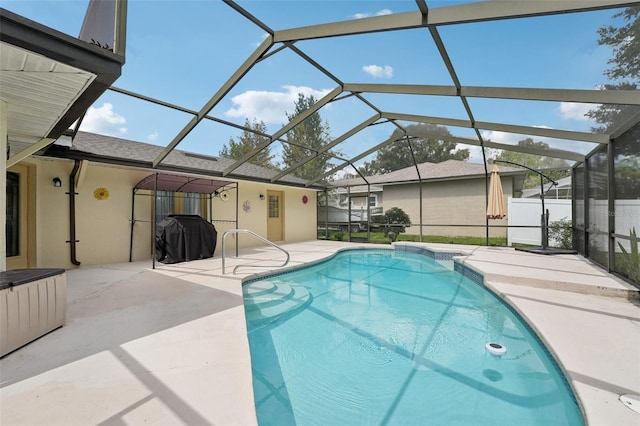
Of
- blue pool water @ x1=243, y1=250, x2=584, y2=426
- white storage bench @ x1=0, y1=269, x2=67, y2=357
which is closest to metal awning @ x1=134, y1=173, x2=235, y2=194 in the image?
blue pool water @ x1=243, y1=250, x2=584, y2=426

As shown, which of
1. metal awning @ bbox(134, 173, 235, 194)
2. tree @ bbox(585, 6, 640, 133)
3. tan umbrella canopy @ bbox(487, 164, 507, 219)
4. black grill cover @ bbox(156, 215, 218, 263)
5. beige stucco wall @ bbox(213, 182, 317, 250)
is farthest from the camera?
beige stucco wall @ bbox(213, 182, 317, 250)

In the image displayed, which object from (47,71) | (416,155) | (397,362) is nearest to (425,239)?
(397,362)

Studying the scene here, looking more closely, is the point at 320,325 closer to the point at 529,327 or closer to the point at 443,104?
the point at 529,327

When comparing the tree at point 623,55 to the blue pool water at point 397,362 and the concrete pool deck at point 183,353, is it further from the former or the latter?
→ the blue pool water at point 397,362

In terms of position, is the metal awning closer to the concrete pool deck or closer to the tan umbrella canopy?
the concrete pool deck

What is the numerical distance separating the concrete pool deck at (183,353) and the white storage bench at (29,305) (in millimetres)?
121

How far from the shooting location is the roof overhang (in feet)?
6.84

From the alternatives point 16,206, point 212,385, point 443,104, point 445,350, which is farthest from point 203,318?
point 443,104

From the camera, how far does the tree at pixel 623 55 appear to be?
3225 millimetres

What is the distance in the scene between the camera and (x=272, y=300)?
17.4 feet

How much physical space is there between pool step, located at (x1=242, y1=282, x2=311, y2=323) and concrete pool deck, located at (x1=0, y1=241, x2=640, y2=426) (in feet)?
1.43

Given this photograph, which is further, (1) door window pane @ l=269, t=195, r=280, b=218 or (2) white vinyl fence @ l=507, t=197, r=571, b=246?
(1) door window pane @ l=269, t=195, r=280, b=218

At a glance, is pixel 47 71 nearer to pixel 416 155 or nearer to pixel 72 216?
pixel 72 216

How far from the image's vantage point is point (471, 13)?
358 cm
